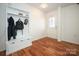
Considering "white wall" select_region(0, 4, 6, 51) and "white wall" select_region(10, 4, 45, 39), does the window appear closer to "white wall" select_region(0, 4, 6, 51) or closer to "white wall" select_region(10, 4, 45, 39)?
"white wall" select_region(10, 4, 45, 39)

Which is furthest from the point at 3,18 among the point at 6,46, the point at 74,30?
the point at 74,30

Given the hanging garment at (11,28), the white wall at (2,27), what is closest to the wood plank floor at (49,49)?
the white wall at (2,27)

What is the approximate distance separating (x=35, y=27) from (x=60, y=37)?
0.57m

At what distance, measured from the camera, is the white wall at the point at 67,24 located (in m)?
1.26

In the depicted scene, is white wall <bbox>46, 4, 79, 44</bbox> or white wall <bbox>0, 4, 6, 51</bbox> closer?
white wall <bbox>0, 4, 6, 51</bbox>

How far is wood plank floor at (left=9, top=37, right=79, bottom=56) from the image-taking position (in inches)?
47.7

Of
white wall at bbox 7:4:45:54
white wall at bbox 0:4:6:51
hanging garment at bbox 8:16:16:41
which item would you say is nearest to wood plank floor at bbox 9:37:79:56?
white wall at bbox 7:4:45:54

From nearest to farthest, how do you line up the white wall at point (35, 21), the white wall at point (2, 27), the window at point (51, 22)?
the white wall at point (2, 27) → the white wall at point (35, 21) → the window at point (51, 22)

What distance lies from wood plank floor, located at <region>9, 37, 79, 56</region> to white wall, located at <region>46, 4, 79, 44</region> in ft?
0.41

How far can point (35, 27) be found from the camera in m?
1.32

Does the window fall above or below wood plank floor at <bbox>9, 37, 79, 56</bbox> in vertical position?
above

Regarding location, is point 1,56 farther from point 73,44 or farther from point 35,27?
point 73,44

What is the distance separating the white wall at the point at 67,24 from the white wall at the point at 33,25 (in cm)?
17

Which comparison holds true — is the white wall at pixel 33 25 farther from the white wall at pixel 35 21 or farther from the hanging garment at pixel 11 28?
the hanging garment at pixel 11 28
